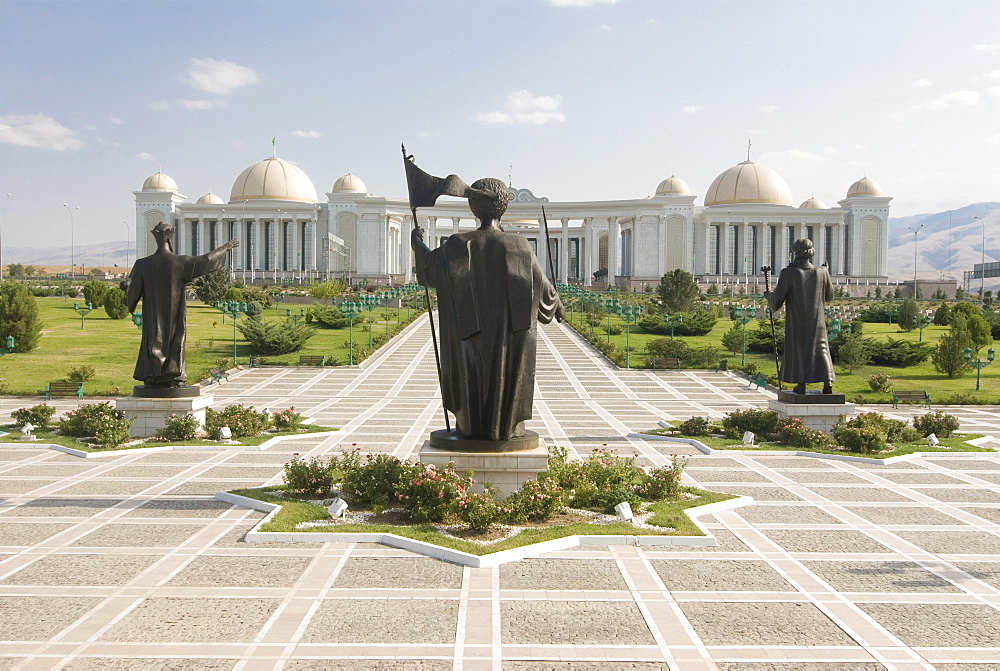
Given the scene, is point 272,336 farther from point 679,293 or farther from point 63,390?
point 679,293

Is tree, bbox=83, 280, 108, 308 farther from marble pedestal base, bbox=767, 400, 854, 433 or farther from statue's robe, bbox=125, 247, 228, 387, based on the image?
marble pedestal base, bbox=767, 400, 854, 433

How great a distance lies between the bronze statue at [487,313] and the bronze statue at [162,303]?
6.55 m

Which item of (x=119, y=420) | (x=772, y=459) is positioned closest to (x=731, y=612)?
(x=772, y=459)

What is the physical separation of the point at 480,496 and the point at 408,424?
10.1 m

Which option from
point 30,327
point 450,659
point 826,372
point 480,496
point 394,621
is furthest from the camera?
point 30,327

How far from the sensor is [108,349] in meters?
33.2

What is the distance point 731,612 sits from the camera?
679 centimetres

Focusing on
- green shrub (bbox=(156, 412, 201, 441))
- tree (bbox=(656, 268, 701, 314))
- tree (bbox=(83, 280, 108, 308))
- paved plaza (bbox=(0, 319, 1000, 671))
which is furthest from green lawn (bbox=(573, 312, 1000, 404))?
tree (bbox=(83, 280, 108, 308))

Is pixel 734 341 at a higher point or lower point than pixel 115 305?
lower

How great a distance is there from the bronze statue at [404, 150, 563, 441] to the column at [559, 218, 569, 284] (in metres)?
72.5

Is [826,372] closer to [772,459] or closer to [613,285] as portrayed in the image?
[772,459]

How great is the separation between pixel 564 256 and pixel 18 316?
62.8 m

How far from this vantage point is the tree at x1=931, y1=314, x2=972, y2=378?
98.2 feet

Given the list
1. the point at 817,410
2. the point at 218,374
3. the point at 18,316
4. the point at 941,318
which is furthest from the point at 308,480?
the point at 941,318
